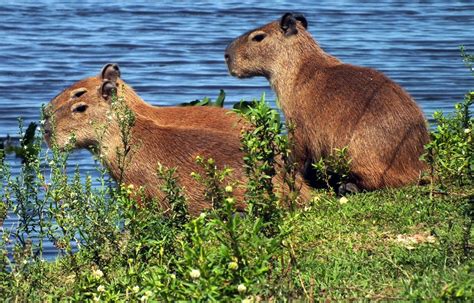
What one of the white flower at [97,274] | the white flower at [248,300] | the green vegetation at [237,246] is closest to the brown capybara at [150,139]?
the green vegetation at [237,246]

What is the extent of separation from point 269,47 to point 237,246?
560 cm

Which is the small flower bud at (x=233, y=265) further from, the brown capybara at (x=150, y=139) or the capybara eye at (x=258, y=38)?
the capybara eye at (x=258, y=38)

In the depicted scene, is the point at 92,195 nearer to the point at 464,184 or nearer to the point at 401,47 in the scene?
the point at 464,184

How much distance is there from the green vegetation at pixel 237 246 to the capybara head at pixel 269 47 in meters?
3.10

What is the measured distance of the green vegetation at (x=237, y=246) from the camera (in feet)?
17.2

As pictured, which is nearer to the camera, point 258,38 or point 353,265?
point 353,265

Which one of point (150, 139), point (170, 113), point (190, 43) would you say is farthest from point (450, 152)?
point (190, 43)

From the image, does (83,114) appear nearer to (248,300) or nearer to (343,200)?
(343,200)

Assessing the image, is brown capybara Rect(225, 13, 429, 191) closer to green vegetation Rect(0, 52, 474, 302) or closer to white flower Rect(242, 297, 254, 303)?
green vegetation Rect(0, 52, 474, 302)

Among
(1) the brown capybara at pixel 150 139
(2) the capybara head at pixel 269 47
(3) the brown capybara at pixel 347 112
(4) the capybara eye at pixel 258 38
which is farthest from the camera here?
(4) the capybara eye at pixel 258 38

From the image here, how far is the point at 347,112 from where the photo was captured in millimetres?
9188

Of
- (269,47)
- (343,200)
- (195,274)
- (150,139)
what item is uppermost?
(195,274)

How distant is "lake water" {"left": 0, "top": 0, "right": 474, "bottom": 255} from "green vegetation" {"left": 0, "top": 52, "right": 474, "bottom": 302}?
17.7 ft

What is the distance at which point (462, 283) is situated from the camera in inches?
206
